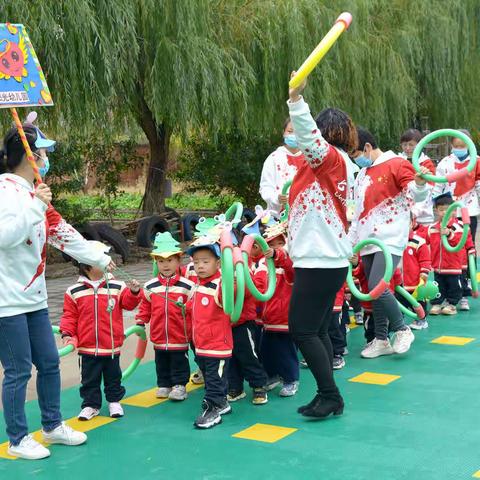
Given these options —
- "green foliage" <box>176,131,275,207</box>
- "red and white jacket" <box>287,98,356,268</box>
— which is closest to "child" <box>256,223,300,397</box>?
"red and white jacket" <box>287,98,356,268</box>

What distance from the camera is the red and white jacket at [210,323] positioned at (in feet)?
18.1

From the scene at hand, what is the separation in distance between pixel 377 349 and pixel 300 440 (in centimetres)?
220

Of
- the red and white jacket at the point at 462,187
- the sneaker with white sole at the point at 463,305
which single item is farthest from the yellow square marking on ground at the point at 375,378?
the red and white jacket at the point at 462,187

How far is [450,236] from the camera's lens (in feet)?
29.2

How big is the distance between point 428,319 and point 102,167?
315 inches

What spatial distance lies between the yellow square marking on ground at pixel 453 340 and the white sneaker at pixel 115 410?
10.3 ft

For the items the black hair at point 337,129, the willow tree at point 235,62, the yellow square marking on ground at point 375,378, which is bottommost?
the yellow square marking on ground at point 375,378

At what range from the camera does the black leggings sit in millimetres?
5234

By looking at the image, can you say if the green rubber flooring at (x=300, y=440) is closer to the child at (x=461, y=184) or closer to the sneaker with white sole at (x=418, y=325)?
the sneaker with white sole at (x=418, y=325)

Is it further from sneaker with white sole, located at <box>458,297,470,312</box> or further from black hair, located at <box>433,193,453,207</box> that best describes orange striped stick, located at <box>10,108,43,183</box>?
sneaker with white sole, located at <box>458,297,470,312</box>

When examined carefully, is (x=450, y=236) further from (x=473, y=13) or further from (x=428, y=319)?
(x=473, y=13)

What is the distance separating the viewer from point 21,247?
470 cm

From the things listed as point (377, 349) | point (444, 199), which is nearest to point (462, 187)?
point (444, 199)

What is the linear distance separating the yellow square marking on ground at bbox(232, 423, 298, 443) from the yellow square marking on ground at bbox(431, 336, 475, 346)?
273 cm
